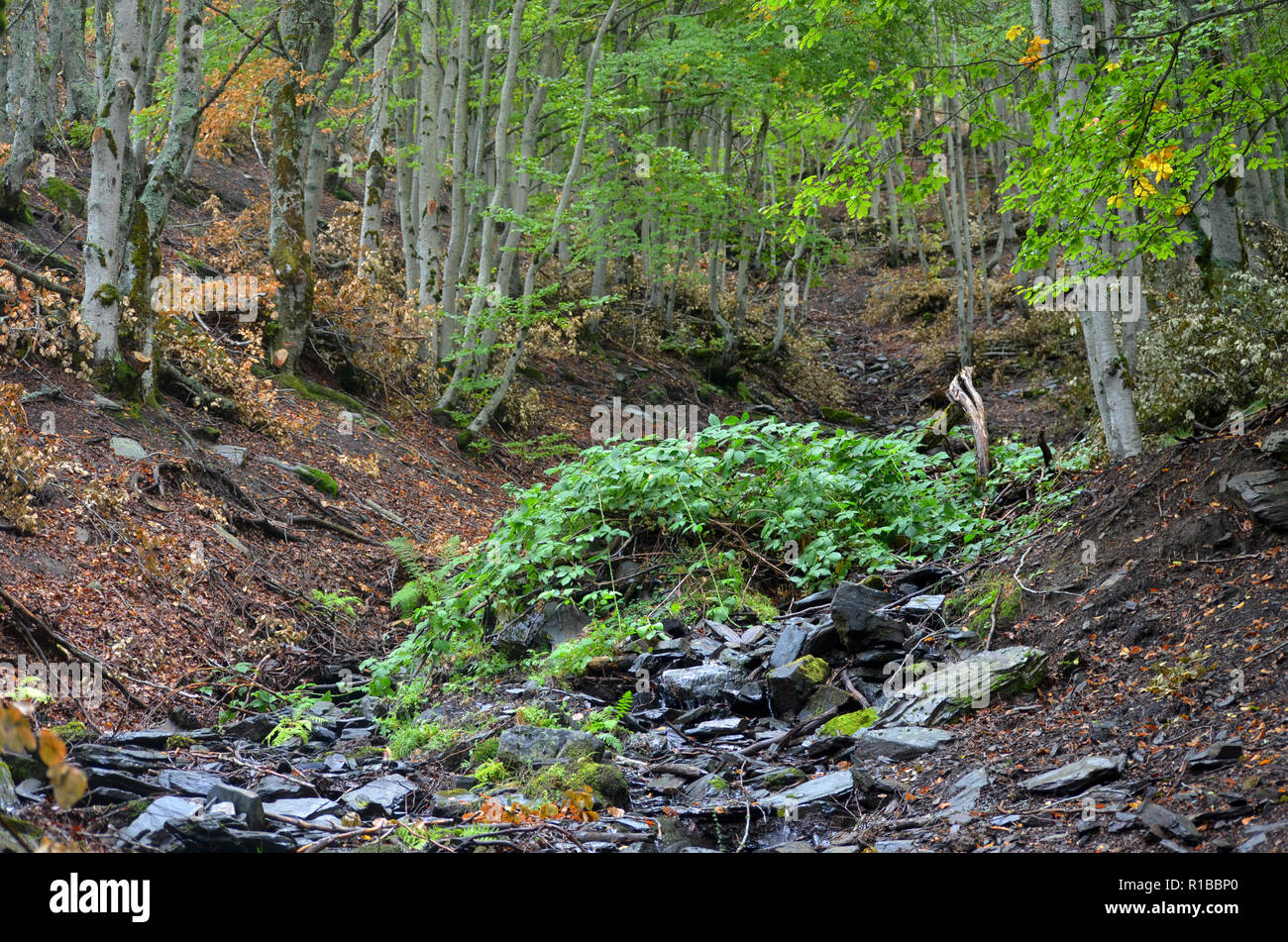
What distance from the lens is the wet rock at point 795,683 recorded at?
20.7 ft

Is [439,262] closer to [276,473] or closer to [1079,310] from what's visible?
[276,473]

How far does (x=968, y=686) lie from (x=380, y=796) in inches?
135

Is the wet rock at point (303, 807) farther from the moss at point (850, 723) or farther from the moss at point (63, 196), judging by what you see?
the moss at point (63, 196)

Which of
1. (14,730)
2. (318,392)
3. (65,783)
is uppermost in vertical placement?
(318,392)

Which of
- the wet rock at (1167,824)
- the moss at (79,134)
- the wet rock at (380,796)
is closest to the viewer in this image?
the wet rock at (1167,824)

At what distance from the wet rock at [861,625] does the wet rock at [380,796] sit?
3.11 metres

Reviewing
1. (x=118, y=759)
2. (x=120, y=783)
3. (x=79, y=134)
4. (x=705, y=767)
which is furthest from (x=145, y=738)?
(x=79, y=134)

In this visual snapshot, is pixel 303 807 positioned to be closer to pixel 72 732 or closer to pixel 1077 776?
pixel 72 732

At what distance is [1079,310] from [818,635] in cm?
321

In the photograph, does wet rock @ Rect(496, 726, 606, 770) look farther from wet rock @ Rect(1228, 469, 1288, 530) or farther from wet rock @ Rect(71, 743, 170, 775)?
wet rock @ Rect(1228, 469, 1288, 530)

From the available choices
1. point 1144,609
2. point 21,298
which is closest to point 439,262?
point 21,298

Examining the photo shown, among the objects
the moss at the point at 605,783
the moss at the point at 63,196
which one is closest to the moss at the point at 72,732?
the moss at the point at 605,783

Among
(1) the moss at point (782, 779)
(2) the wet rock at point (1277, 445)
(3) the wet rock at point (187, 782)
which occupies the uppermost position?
(2) the wet rock at point (1277, 445)

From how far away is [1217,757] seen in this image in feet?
13.0
